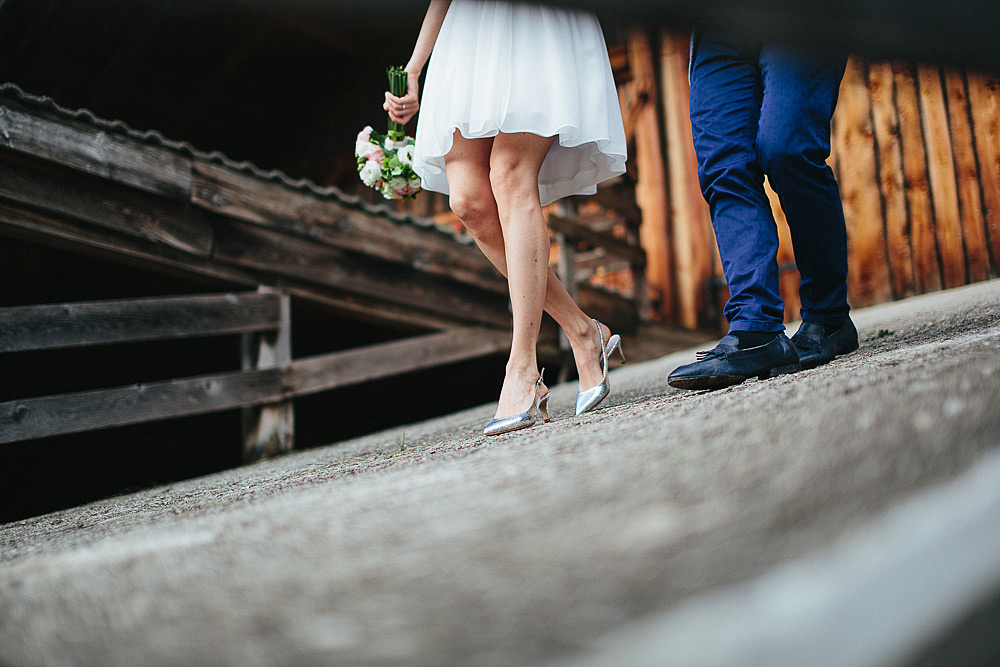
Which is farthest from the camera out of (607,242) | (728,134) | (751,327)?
(607,242)

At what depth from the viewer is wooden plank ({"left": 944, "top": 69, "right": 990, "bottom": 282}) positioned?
4.43 metres

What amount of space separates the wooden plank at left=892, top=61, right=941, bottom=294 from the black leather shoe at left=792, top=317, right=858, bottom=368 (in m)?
3.38

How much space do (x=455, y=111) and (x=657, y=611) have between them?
4.68ft

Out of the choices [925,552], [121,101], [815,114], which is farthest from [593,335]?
[121,101]

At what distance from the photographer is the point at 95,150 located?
9.49 feet

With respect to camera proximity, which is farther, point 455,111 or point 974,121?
point 974,121

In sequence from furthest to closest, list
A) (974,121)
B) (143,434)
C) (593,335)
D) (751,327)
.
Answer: (974,121)
(143,434)
(593,335)
(751,327)

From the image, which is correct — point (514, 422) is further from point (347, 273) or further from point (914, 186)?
point (914, 186)

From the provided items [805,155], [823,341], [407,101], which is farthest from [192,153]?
[823,341]

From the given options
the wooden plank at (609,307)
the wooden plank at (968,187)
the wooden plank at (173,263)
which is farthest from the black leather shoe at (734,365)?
the wooden plank at (968,187)

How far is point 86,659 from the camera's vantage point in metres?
0.47

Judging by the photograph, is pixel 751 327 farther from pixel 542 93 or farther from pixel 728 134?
pixel 542 93

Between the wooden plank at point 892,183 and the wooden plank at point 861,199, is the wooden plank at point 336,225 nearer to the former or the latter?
the wooden plank at point 861,199

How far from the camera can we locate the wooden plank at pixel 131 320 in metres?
2.76
